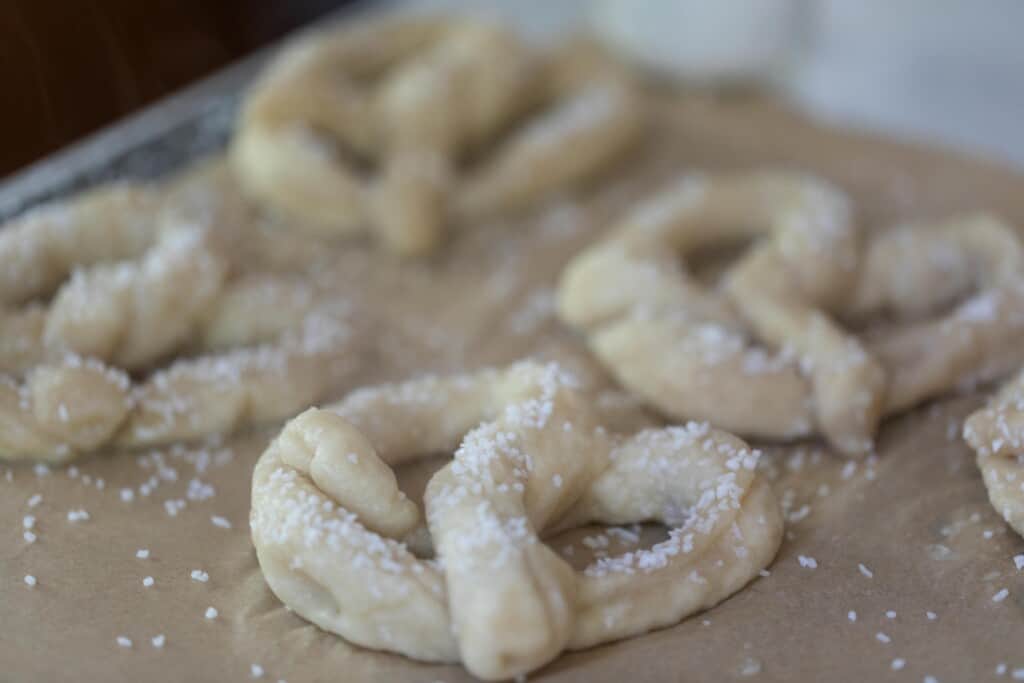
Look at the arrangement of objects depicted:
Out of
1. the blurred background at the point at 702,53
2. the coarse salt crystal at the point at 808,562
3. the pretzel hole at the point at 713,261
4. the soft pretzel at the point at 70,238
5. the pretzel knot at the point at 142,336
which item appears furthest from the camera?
the blurred background at the point at 702,53

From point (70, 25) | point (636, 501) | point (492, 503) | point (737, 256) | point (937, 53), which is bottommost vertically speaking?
point (937, 53)

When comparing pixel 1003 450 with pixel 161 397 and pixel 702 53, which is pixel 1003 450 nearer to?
pixel 161 397

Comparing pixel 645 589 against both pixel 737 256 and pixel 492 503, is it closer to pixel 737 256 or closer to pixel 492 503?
pixel 492 503

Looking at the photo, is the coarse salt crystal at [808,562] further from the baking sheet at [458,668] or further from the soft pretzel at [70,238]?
the soft pretzel at [70,238]

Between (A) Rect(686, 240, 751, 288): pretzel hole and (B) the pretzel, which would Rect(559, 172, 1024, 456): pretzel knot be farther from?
(B) the pretzel

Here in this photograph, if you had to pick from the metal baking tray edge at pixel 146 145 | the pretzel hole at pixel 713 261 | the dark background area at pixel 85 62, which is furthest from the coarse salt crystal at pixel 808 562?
the dark background area at pixel 85 62

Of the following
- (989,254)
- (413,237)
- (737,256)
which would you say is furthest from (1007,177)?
(413,237)

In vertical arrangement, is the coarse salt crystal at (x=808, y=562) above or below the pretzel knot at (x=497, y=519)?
below
